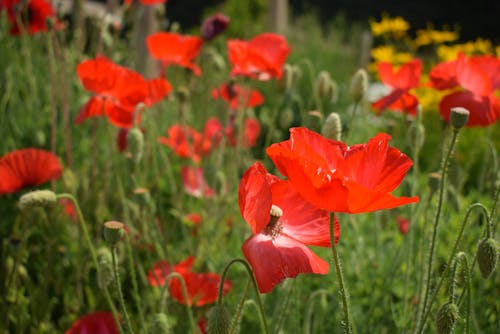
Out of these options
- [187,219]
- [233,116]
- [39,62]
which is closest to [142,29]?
[39,62]

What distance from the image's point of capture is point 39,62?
10.9ft

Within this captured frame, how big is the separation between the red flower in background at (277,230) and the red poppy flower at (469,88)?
25.0 inches

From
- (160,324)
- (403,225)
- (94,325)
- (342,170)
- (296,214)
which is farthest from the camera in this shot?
(403,225)

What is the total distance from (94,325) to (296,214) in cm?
64

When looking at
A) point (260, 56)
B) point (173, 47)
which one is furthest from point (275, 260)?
point (173, 47)

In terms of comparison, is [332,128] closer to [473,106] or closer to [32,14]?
[473,106]

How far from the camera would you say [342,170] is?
3.09ft

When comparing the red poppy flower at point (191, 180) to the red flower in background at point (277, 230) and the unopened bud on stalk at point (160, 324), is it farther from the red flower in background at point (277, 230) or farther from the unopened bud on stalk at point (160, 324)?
the red flower in background at point (277, 230)

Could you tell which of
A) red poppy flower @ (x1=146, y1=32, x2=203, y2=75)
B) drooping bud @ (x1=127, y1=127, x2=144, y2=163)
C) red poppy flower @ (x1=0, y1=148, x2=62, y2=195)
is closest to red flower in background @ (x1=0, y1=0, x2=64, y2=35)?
red poppy flower @ (x1=146, y1=32, x2=203, y2=75)

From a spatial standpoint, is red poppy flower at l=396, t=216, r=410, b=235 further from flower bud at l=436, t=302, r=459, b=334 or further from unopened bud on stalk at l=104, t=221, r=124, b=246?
unopened bud on stalk at l=104, t=221, r=124, b=246

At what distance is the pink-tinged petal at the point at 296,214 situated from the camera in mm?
1041

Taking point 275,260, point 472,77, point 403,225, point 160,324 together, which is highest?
point 472,77

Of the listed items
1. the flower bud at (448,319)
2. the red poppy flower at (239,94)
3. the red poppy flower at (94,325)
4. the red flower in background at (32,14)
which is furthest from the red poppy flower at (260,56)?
the flower bud at (448,319)

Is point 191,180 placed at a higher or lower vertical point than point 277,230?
lower
